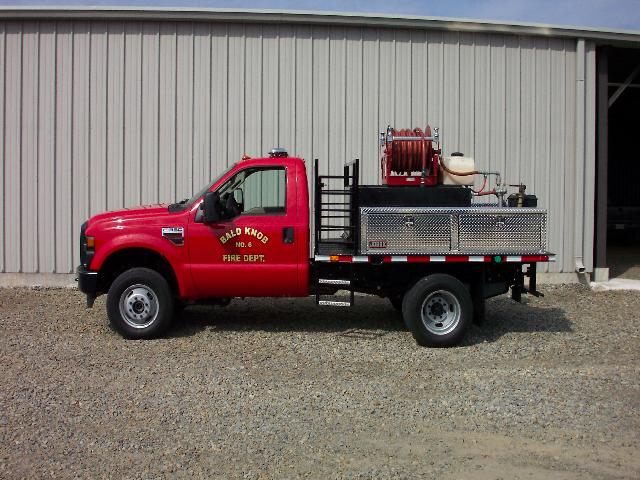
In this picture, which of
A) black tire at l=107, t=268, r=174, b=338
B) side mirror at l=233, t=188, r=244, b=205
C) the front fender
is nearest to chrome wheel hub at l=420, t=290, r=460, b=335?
side mirror at l=233, t=188, r=244, b=205

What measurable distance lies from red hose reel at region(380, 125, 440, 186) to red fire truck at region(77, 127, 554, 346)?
0.01m

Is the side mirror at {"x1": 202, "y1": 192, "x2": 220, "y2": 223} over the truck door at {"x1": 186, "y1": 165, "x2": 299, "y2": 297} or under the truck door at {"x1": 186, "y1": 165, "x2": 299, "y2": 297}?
over

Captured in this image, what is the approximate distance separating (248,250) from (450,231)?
2.47 m

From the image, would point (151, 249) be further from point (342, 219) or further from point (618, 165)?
point (618, 165)

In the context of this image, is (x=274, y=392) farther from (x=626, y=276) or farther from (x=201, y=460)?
(x=626, y=276)

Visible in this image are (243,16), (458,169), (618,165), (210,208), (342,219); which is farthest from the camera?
(618,165)

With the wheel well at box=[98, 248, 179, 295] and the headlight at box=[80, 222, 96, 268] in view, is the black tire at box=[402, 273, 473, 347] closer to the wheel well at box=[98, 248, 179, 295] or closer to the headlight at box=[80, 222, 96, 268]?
the wheel well at box=[98, 248, 179, 295]

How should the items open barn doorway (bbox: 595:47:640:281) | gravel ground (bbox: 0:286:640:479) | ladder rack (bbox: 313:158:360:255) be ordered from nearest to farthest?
gravel ground (bbox: 0:286:640:479)
ladder rack (bbox: 313:158:360:255)
open barn doorway (bbox: 595:47:640:281)

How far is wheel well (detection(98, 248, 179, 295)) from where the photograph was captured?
7840 mm

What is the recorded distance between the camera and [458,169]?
7750 mm

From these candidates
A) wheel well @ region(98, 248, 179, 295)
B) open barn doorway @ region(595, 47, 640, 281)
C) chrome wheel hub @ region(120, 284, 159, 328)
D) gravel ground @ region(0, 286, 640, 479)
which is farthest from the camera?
open barn doorway @ region(595, 47, 640, 281)

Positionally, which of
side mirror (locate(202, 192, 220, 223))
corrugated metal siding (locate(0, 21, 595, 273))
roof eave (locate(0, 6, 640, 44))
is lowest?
side mirror (locate(202, 192, 220, 223))

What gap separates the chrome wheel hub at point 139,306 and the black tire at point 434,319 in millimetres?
3134

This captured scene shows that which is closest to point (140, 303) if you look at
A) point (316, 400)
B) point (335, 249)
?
point (335, 249)
